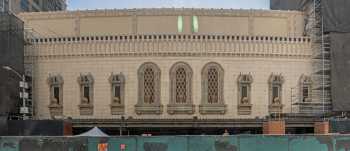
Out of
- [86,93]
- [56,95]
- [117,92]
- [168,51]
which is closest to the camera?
[168,51]

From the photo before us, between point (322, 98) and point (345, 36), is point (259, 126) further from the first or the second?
point (345, 36)

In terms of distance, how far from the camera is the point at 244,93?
45062mm

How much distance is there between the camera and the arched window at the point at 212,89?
1751 inches

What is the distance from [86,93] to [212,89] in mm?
9367

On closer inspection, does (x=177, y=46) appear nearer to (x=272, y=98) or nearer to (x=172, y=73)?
(x=172, y=73)

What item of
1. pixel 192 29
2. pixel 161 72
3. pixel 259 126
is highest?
pixel 192 29

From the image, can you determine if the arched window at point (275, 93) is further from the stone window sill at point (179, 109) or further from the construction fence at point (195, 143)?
the construction fence at point (195, 143)

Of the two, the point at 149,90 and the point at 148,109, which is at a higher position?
the point at 149,90

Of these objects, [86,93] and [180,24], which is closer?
[86,93]

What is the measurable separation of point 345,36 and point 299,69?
4068mm

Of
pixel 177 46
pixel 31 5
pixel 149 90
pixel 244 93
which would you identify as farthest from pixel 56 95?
pixel 31 5

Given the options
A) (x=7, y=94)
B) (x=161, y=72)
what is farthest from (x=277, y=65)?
(x=7, y=94)

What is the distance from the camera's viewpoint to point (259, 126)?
43219 mm

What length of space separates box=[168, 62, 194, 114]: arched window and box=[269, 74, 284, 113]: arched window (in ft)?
19.3
